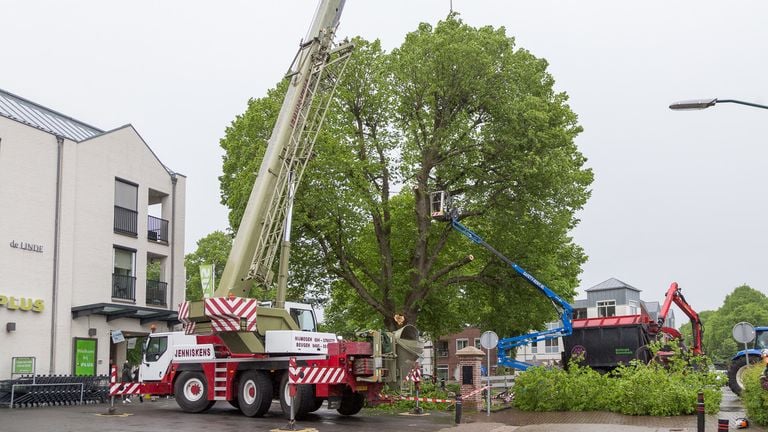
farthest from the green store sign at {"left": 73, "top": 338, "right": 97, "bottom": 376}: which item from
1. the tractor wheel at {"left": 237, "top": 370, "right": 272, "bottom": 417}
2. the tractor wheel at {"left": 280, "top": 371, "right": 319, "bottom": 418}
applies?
the tractor wheel at {"left": 280, "top": 371, "right": 319, "bottom": 418}

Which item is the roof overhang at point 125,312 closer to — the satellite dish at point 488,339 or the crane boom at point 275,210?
the crane boom at point 275,210

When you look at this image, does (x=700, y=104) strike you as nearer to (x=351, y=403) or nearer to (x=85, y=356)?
(x=351, y=403)

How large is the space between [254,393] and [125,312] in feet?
36.6

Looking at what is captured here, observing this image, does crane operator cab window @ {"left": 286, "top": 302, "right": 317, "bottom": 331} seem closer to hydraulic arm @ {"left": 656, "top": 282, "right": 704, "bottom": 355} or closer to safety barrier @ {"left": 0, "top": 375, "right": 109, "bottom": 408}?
safety barrier @ {"left": 0, "top": 375, "right": 109, "bottom": 408}

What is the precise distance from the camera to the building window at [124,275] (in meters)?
30.8

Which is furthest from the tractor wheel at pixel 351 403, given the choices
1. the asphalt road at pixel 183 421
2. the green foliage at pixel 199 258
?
the green foliage at pixel 199 258

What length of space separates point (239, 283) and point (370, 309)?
13.4 m

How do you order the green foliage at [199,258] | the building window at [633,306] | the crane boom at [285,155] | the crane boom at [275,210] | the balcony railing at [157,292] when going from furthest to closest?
the building window at [633,306]
the green foliage at [199,258]
the balcony railing at [157,292]
the crane boom at [285,155]
the crane boom at [275,210]

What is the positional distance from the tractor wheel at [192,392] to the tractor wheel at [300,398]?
9.43 feet

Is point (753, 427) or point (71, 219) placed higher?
point (71, 219)

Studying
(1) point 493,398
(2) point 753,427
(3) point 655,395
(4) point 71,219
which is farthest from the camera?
(4) point 71,219

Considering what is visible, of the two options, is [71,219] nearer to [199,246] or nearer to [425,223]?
[425,223]

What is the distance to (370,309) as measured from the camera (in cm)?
3362

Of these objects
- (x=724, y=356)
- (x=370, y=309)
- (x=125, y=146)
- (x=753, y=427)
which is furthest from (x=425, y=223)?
(x=724, y=356)
